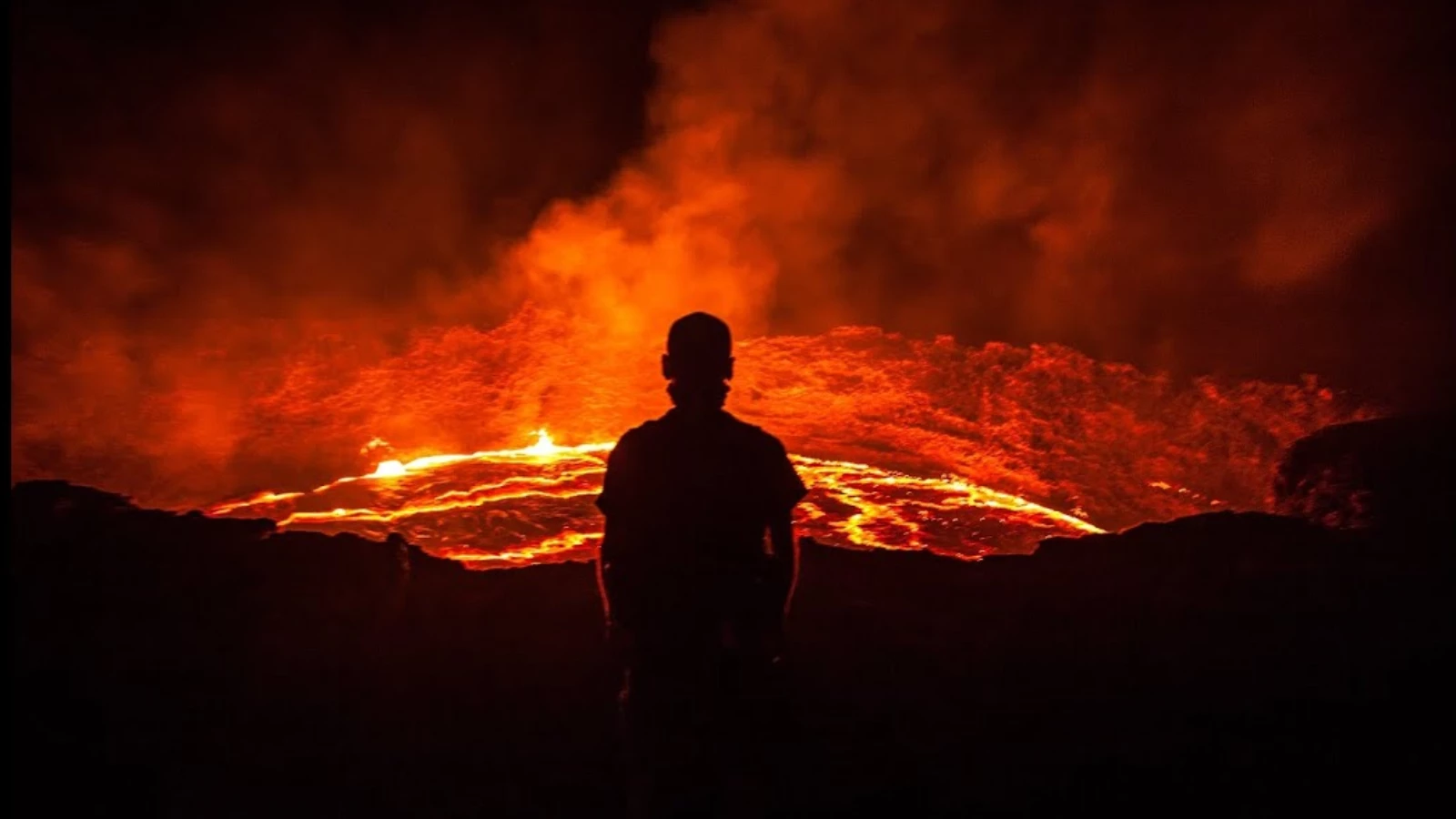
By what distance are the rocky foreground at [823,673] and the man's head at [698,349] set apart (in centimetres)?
157

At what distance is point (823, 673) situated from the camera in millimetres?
3770

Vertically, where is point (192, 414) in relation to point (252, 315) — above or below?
below

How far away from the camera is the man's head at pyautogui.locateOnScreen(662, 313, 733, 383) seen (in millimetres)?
2793

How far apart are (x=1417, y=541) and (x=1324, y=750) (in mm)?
1566

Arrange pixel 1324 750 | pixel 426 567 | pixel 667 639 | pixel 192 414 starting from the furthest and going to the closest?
1. pixel 192 414
2. pixel 426 567
3. pixel 1324 750
4. pixel 667 639

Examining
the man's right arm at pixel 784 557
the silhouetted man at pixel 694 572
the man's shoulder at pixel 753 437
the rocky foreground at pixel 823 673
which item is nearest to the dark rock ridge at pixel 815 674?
the rocky foreground at pixel 823 673

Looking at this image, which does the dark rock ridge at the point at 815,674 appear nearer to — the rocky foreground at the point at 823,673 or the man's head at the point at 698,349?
the rocky foreground at the point at 823,673

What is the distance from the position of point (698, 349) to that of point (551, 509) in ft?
13.5

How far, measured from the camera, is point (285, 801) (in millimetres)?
3240

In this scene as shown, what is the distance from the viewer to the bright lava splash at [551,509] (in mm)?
6121

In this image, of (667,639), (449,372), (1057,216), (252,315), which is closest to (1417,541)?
(667,639)

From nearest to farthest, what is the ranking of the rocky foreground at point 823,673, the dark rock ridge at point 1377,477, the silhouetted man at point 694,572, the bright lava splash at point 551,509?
the silhouetted man at point 694,572
the rocky foreground at point 823,673
the dark rock ridge at point 1377,477
the bright lava splash at point 551,509

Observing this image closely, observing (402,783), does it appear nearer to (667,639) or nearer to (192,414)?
(667,639)

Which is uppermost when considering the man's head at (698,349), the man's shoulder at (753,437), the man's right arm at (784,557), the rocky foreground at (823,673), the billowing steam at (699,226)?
the billowing steam at (699,226)
